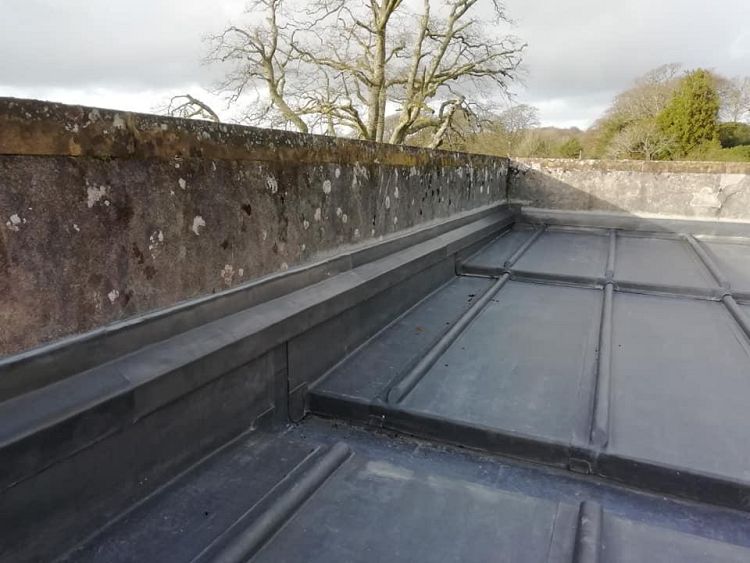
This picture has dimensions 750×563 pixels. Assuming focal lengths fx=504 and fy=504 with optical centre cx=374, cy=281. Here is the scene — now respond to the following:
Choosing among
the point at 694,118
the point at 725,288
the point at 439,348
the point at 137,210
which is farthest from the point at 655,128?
the point at 137,210

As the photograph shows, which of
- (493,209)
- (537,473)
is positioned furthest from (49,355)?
(493,209)

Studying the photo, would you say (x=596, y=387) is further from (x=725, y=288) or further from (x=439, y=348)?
(x=725, y=288)

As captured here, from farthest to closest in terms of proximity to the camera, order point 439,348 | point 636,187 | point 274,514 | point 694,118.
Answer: point 694,118
point 636,187
point 439,348
point 274,514

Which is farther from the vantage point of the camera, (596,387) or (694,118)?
(694,118)

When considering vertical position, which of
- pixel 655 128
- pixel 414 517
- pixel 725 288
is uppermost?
pixel 655 128

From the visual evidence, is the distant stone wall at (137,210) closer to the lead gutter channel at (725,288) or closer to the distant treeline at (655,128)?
the lead gutter channel at (725,288)

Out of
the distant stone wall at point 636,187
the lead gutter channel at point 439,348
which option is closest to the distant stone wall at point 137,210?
the lead gutter channel at point 439,348

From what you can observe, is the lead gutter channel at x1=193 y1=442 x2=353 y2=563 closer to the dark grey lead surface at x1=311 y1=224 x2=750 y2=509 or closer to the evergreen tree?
the dark grey lead surface at x1=311 y1=224 x2=750 y2=509

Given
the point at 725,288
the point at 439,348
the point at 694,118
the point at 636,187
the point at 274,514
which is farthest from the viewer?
the point at 694,118

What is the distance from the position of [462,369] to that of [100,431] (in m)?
1.58

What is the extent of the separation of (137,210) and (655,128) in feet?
91.1

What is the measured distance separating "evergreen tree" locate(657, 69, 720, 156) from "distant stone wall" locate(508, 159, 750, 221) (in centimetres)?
2051

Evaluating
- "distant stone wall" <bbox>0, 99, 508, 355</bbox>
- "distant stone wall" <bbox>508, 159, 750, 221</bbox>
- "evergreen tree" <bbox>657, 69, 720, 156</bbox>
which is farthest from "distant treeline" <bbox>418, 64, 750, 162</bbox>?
"distant stone wall" <bbox>0, 99, 508, 355</bbox>

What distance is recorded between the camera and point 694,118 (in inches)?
934
